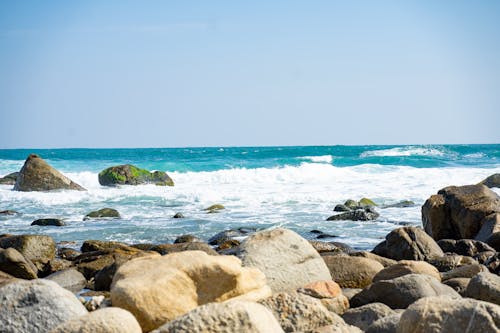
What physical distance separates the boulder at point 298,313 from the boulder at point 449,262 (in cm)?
396

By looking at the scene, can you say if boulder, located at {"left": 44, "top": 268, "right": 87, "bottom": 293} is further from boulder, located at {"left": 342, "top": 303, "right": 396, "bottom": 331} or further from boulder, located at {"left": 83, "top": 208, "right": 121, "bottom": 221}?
boulder, located at {"left": 83, "top": 208, "right": 121, "bottom": 221}

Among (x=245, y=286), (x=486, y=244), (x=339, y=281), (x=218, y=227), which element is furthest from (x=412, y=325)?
(x=218, y=227)

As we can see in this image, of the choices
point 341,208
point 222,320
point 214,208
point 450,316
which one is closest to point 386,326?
point 450,316

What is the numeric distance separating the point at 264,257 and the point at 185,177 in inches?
1072

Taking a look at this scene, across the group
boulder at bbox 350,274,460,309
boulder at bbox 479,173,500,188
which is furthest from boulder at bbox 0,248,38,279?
Result: boulder at bbox 479,173,500,188

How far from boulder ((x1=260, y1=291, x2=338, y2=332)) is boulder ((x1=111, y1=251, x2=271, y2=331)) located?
367mm

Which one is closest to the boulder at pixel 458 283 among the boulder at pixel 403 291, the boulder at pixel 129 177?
the boulder at pixel 403 291

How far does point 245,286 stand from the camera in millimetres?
5188

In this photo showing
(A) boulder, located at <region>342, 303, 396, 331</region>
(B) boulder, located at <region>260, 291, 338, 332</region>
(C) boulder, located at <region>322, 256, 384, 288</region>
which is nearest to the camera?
(B) boulder, located at <region>260, 291, 338, 332</region>

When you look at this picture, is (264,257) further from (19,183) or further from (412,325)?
(19,183)

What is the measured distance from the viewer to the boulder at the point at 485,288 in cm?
523

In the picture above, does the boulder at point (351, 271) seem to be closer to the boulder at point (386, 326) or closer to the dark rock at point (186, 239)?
the boulder at point (386, 326)

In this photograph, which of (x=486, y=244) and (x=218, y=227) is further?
(x=218, y=227)

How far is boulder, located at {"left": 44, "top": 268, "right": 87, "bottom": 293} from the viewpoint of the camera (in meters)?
7.82
